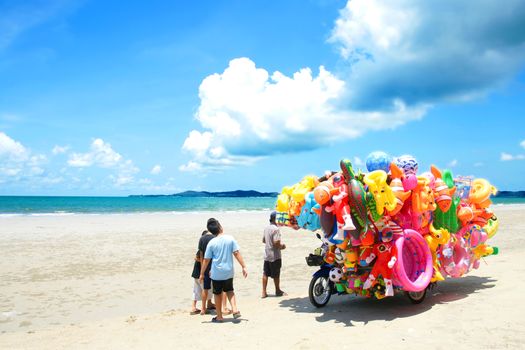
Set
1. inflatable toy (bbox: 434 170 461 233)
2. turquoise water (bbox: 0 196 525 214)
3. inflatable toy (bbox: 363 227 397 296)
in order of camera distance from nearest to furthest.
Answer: inflatable toy (bbox: 363 227 397 296)
inflatable toy (bbox: 434 170 461 233)
turquoise water (bbox: 0 196 525 214)

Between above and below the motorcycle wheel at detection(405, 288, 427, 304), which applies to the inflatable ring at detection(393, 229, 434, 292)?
above

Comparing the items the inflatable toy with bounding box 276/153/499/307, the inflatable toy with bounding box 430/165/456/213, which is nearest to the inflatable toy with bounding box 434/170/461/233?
the inflatable toy with bounding box 276/153/499/307

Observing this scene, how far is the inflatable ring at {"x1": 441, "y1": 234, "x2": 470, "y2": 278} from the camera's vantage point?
7.87 metres

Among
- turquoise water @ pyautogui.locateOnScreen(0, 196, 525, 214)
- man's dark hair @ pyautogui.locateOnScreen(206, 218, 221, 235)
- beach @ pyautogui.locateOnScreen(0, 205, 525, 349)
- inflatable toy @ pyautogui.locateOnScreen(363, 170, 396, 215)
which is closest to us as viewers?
beach @ pyautogui.locateOnScreen(0, 205, 525, 349)

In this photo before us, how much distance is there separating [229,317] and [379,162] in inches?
148

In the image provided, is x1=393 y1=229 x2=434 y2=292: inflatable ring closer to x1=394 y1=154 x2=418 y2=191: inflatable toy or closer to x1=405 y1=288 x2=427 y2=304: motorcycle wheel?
x1=405 y1=288 x2=427 y2=304: motorcycle wheel

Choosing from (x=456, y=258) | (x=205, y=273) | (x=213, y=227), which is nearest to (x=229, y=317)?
(x=205, y=273)

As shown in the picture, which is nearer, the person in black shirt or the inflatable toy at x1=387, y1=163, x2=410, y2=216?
the inflatable toy at x1=387, y1=163, x2=410, y2=216

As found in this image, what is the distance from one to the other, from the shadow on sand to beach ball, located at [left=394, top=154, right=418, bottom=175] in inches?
91.2

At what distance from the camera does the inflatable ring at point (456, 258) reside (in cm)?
787

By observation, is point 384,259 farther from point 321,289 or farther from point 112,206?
point 112,206

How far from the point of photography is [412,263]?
7363 mm

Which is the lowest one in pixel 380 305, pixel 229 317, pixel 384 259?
pixel 229 317

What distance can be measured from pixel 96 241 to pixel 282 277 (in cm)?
1112
